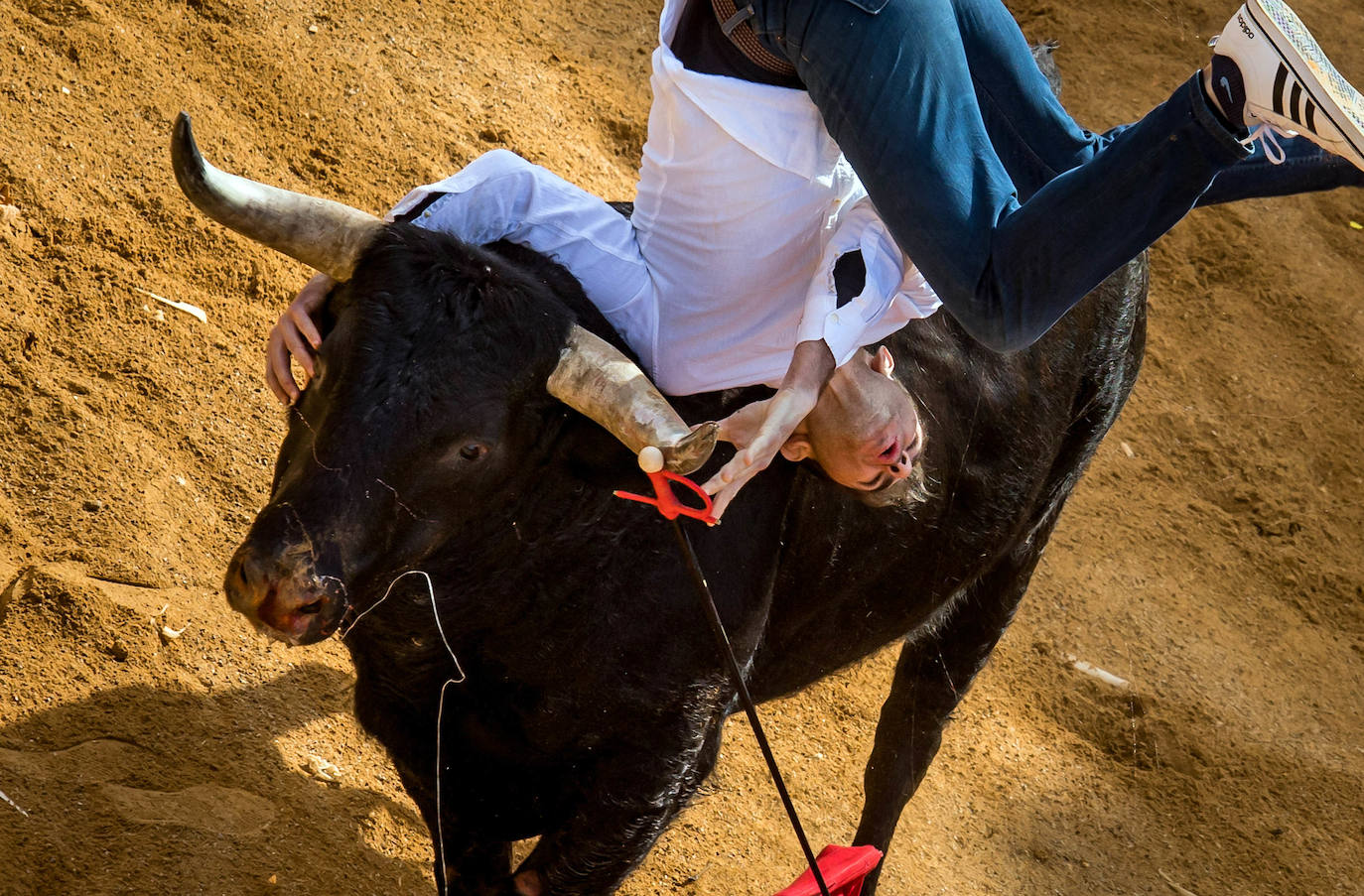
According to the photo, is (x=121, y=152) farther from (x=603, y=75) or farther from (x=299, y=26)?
(x=603, y=75)

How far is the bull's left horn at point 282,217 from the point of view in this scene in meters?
2.73

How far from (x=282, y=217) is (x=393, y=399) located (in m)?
0.48

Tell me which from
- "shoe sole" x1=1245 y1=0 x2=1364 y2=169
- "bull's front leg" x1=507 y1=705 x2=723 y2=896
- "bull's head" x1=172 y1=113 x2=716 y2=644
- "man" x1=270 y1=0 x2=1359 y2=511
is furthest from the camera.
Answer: "bull's front leg" x1=507 y1=705 x2=723 y2=896

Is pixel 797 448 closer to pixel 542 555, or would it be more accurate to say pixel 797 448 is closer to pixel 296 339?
pixel 542 555

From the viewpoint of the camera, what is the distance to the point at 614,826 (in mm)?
3357

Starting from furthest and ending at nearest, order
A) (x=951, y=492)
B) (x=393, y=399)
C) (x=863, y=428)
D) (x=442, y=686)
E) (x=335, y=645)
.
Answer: (x=335, y=645), (x=951, y=492), (x=442, y=686), (x=863, y=428), (x=393, y=399)

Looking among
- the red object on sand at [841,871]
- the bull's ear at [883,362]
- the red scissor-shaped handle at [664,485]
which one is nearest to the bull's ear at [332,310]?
the red scissor-shaped handle at [664,485]

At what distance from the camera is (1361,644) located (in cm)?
719

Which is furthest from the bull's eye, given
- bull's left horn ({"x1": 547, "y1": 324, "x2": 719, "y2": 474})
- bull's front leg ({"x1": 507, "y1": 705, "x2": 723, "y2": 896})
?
bull's front leg ({"x1": 507, "y1": 705, "x2": 723, "y2": 896})

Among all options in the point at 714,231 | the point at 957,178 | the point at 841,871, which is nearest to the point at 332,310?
the point at 714,231

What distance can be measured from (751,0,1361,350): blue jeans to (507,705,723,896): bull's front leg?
1.35 metres

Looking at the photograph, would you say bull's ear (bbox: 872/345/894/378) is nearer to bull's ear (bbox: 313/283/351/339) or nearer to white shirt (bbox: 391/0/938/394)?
white shirt (bbox: 391/0/938/394)

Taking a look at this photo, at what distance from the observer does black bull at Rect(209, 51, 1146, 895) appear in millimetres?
2791

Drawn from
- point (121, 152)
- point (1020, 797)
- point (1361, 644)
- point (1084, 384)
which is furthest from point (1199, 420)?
point (121, 152)
